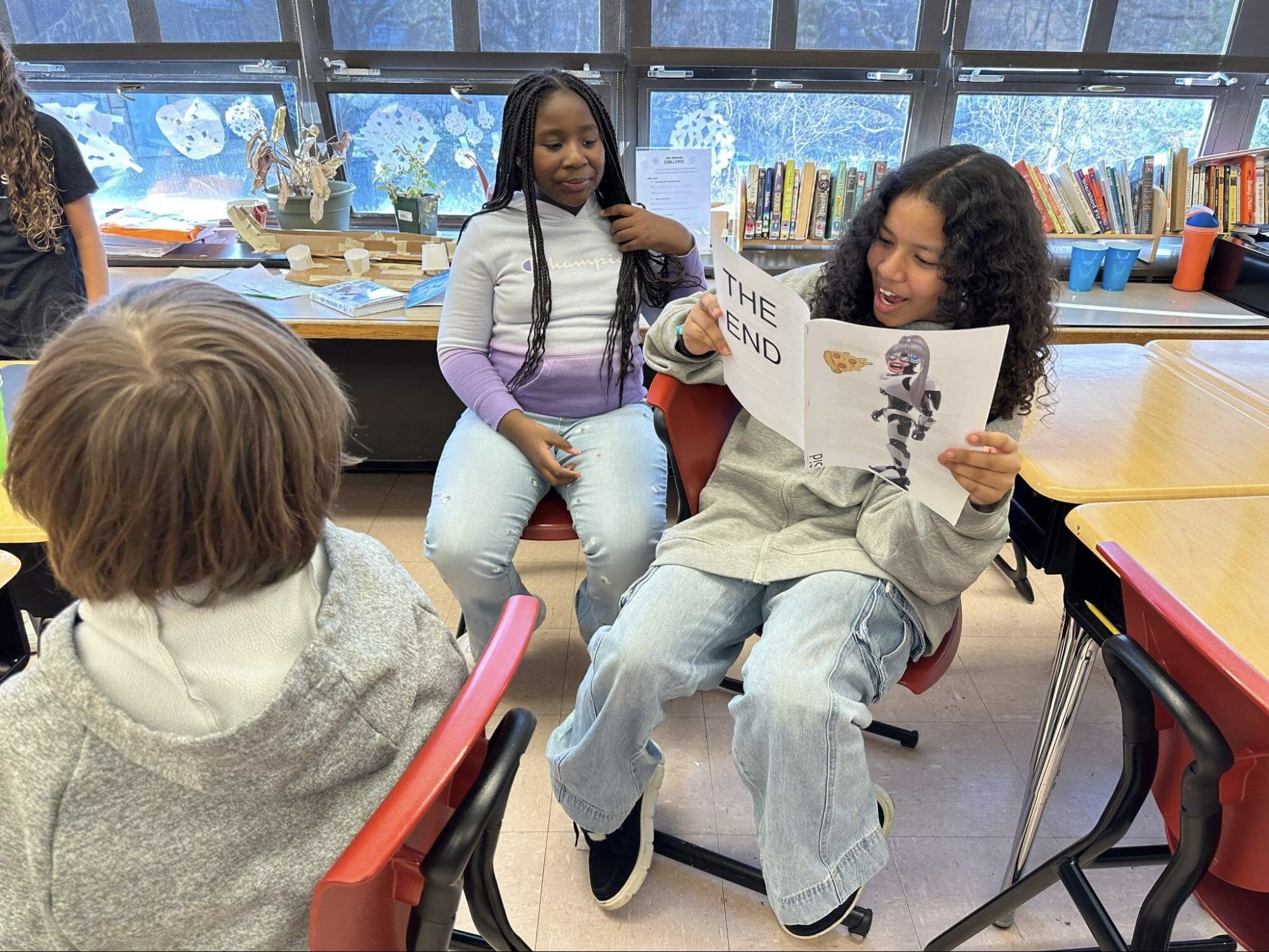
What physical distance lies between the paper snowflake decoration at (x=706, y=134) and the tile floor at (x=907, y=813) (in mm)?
1590

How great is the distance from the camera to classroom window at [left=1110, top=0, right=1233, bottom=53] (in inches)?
107

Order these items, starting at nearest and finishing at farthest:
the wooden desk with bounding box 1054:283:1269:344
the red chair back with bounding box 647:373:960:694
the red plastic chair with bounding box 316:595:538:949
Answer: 1. the red plastic chair with bounding box 316:595:538:949
2. the red chair back with bounding box 647:373:960:694
3. the wooden desk with bounding box 1054:283:1269:344

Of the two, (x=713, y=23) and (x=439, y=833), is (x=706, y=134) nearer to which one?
(x=713, y=23)

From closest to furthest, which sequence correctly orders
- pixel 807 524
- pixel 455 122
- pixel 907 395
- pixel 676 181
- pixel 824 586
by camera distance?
pixel 907 395, pixel 824 586, pixel 807 524, pixel 676 181, pixel 455 122

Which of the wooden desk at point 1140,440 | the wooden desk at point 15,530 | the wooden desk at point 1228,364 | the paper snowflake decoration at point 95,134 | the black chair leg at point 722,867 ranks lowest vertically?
the black chair leg at point 722,867

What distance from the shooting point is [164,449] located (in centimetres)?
61

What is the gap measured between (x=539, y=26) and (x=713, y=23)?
527 millimetres

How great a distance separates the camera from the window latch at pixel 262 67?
2732 millimetres

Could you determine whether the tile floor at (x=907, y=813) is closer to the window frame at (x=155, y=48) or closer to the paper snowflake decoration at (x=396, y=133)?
the paper snowflake decoration at (x=396, y=133)

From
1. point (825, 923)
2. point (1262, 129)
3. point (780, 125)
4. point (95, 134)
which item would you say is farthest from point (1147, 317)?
point (95, 134)

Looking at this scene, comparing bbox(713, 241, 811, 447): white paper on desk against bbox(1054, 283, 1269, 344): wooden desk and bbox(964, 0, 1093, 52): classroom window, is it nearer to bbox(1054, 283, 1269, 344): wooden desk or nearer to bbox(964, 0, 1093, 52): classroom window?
bbox(1054, 283, 1269, 344): wooden desk

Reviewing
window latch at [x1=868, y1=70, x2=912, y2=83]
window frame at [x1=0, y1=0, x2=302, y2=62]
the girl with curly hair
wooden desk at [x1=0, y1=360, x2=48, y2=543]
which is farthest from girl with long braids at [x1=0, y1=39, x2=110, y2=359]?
window latch at [x1=868, y1=70, x2=912, y2=83]

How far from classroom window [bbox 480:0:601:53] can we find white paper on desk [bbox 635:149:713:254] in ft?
1.74

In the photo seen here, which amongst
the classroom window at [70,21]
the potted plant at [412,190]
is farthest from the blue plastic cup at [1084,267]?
the classroom window at [70,21]
